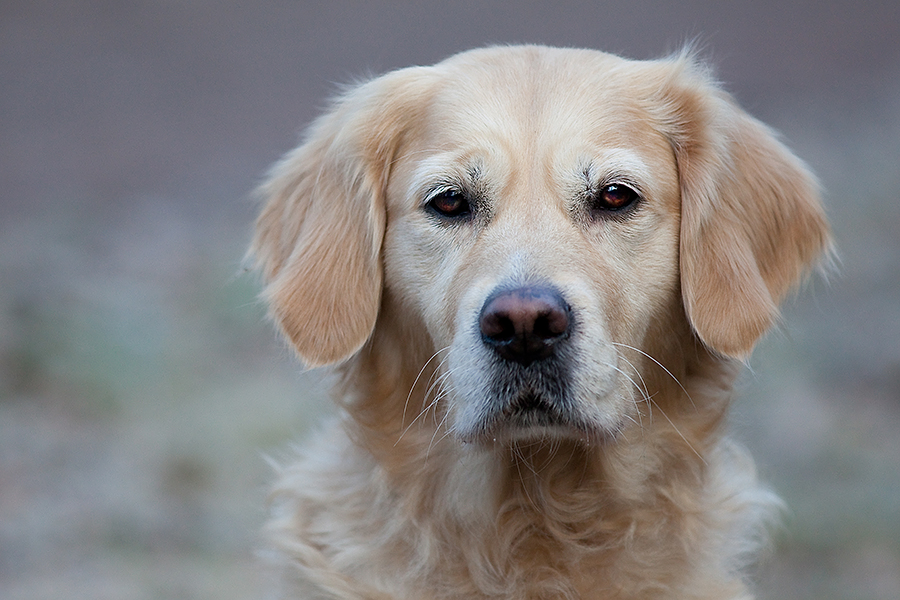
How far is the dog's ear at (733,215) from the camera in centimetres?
309

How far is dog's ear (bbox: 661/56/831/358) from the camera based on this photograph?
309cm

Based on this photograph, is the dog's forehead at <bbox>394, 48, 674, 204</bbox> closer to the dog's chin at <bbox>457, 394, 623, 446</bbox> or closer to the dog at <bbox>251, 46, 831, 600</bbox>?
the dog at <bbox>251, 46, 831, 600</bbox>

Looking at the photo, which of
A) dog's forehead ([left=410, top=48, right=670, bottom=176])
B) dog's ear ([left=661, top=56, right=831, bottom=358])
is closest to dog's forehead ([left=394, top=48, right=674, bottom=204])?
dog's forehead ([left=410, top=48, right=670, bottom=176])

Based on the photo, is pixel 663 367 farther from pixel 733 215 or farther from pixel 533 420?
pixel 733 215

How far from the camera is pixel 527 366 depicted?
2756mm

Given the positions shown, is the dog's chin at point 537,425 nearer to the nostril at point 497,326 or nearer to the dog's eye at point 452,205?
the nostril at point 497,326

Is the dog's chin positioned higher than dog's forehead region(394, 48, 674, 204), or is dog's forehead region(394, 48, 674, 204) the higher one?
dog's forehead region(394, 48, 674, 204)

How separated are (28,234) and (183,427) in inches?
111

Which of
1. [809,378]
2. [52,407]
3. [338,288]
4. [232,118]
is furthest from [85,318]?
[809,378]

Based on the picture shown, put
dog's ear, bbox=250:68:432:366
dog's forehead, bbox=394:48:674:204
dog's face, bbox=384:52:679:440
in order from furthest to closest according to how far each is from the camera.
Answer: dog's ear, bbox=250:68:432:366, dog's forehead, bbox=394:48:674:204, dog's face, bbox=384:52:679:440

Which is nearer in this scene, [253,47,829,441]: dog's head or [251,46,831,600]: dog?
[253,47,829,441]: dog's head

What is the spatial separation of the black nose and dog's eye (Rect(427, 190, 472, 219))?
19.2 inches

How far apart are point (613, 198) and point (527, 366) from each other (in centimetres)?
68

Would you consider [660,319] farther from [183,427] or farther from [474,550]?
[183,427]
